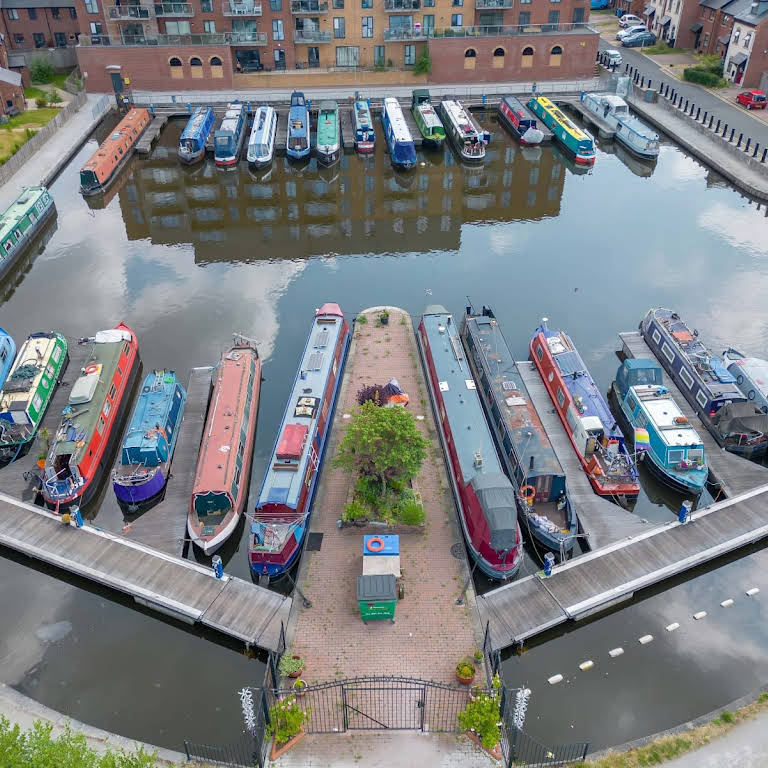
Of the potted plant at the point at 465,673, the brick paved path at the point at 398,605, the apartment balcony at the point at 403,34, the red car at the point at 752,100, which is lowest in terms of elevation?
the brick paved path at the point at 398,605

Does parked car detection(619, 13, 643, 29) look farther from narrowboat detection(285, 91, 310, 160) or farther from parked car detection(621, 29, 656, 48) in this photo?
narrowboat detection(285, 91, 310, 160)

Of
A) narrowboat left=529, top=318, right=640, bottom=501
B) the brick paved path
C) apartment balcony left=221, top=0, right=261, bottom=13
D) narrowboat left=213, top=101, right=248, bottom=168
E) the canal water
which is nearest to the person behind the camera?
the brick paved path

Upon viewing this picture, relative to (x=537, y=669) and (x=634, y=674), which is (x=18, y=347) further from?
(x=634, y=674)

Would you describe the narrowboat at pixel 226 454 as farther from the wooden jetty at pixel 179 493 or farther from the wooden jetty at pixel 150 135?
the wooden jetty at pixel 150 135

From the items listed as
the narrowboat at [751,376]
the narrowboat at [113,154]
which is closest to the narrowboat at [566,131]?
the narrowboat at [751,376]

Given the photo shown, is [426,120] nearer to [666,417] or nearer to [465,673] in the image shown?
[666,417]

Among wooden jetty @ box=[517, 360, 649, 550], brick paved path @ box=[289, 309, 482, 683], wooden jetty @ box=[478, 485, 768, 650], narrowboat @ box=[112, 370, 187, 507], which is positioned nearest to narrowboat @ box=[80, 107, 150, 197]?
narrowboat @ box=[112, 370, 187, 507]

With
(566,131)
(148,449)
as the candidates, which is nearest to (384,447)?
(148,449)
